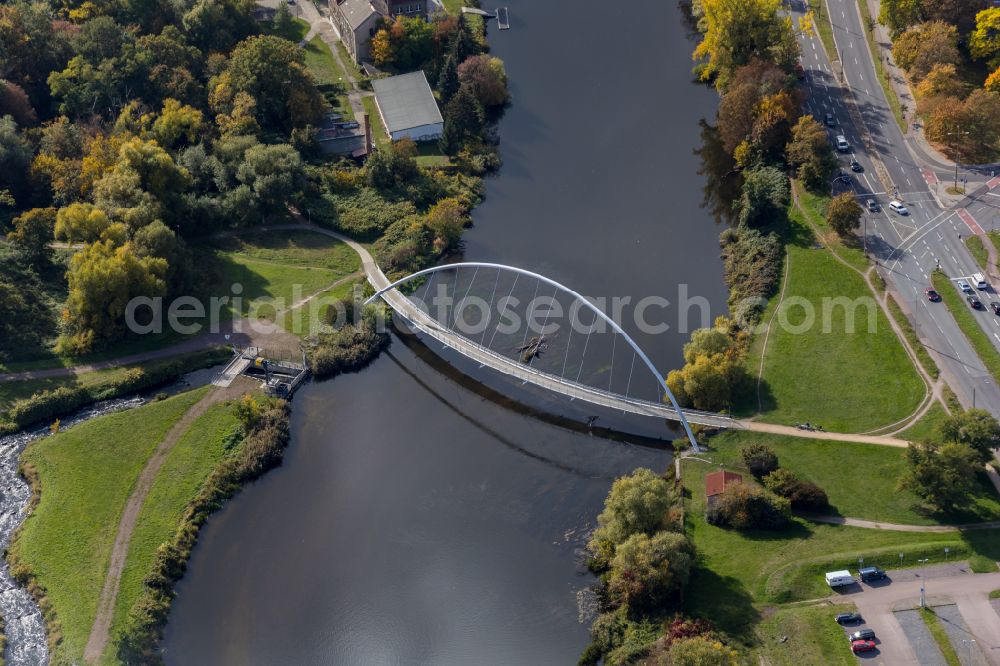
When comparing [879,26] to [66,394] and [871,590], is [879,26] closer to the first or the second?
[871,590]

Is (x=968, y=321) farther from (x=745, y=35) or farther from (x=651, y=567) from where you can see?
(x=745, y=35)

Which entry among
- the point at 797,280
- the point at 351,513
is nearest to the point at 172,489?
the point at 351,513

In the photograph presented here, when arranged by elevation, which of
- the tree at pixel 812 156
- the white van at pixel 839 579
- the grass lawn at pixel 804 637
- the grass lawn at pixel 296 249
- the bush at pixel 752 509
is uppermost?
the tree at pixel 812 156

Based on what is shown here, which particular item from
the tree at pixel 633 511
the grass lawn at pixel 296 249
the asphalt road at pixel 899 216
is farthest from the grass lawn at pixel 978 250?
the grass lawn at pixel 296 249

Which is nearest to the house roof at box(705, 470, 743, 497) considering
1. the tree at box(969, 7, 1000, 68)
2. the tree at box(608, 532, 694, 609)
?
the tree at box(608, 532, 694, 609)

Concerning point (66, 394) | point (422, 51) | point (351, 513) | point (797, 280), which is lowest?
point (351, 513)

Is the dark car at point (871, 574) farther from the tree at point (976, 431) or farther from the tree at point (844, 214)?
the tree at point (844, 214)

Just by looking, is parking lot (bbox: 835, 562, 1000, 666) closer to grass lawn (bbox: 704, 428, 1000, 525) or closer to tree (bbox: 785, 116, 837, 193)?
grass lawn (bbox: 704, 428, 1000, 525)
